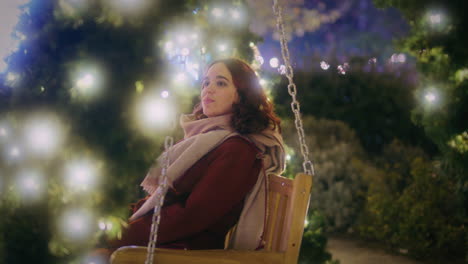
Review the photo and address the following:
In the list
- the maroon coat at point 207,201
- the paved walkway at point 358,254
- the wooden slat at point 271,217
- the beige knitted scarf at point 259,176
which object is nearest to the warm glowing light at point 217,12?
the beige knitted scarf at point 259,176

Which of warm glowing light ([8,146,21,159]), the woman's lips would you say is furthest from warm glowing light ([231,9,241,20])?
warm glowing light ([8,146,21,159])

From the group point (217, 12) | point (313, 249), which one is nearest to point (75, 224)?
point (217, 12)

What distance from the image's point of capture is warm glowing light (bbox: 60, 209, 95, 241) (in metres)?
1.32

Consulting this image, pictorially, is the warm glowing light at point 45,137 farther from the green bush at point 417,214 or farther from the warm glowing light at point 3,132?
the green bush at point 417,214

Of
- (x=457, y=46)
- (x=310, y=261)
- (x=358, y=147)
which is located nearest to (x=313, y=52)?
(x=358, y=147)

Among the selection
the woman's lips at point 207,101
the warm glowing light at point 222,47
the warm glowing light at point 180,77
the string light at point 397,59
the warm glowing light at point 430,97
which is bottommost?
the warm glowing light at point 180,77

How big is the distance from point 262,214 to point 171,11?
3.53 feet

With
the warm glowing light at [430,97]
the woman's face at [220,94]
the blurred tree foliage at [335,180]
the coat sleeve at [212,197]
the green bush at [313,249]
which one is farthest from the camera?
the blurred tree foliage at [335,180]

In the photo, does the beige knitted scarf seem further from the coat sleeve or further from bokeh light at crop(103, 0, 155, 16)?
bokeh light at crop(103, 0, 155, 16)

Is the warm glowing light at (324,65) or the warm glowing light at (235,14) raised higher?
the warm glowing light at (324,65)

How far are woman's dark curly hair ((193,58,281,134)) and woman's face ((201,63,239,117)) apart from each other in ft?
0.09

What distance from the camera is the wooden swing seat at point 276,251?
160cm

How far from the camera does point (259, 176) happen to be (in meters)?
2.15

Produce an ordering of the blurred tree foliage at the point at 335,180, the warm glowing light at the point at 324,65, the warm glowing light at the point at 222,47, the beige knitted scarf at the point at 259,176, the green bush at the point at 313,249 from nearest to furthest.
Result: the beige knitted scarf at the point at 259,176 → the warm glowing light at the point at 222,47 → the green bush at the point at 313,249 → the blurred tree foliage at the point at 335,180 → the warm glowing light at the point at 324,65
